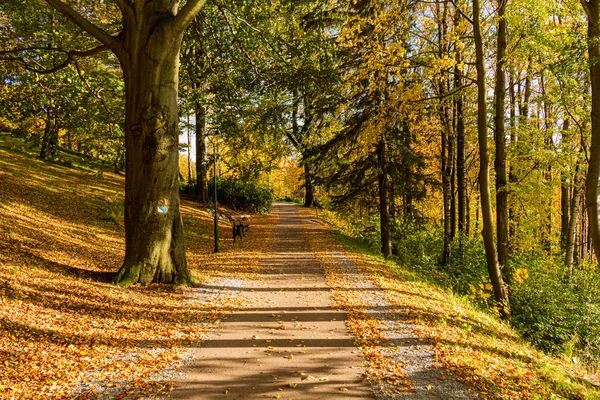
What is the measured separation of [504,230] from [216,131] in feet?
32.2

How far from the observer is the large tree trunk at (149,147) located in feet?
24.2

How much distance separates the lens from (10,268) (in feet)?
22.1

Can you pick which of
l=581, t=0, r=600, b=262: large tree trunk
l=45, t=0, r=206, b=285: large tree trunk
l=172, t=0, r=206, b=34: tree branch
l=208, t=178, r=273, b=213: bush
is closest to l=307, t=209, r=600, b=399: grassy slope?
l=581, t=0, r=600, b=262: large tree trunk

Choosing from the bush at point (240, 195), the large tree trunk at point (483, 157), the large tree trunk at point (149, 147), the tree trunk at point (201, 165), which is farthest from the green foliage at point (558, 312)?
the bush at point (240, 195)

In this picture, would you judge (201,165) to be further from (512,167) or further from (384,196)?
(512,167)

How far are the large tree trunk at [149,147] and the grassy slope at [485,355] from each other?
521 cm

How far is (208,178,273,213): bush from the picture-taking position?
2489 centimetres

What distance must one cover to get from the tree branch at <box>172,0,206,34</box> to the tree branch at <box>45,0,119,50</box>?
1.41 meters

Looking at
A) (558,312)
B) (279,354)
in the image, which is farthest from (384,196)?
(279,354)

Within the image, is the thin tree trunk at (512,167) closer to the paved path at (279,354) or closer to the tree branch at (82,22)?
the paved path at (279,354)

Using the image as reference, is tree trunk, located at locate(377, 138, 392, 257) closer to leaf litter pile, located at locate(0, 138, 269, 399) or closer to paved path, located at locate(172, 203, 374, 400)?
leaf litter pile, located at locate(0, 138, 269, 399)

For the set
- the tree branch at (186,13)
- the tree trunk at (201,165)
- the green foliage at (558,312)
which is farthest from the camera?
the tree trunk at (201,165)

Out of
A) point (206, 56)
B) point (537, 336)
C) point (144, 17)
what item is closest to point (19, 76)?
point (144, 17)

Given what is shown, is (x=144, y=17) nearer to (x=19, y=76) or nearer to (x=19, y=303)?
(x=19, y=76)
